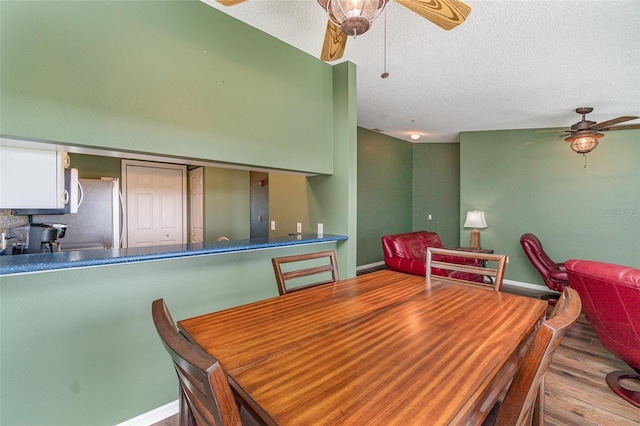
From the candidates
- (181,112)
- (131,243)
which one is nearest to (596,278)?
(181,112)

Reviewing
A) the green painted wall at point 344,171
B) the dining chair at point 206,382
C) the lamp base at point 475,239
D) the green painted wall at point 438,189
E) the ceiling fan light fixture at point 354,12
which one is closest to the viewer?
the dining chair at point 206,382

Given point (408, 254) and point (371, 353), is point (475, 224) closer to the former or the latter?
point (408, 254)

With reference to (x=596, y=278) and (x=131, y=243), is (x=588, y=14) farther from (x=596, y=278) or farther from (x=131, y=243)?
(x=131, y=243)

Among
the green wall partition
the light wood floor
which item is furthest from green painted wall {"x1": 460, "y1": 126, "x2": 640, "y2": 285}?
the light wood floor

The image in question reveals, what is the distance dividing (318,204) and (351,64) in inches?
58.4

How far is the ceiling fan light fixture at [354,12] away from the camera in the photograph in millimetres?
1209

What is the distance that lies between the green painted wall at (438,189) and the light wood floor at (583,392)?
3.60 meters

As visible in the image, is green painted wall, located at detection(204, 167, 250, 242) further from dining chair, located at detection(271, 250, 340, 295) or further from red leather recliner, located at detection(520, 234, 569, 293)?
red leather recliner, located at detection(520, 234, 569, 293)

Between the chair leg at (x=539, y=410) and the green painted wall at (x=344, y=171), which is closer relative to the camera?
the chair leg at (x=539, y=410)

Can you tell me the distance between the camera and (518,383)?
717mm

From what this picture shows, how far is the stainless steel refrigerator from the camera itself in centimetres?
290

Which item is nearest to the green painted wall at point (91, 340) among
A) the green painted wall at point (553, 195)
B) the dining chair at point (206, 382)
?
the dining chair at point (206, 382)

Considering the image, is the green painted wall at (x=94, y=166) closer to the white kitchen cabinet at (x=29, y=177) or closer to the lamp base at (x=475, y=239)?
the white kitchen cabinet at (x=29, y=177)

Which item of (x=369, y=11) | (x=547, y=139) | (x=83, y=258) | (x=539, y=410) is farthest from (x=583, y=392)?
(x=547, y=139)
